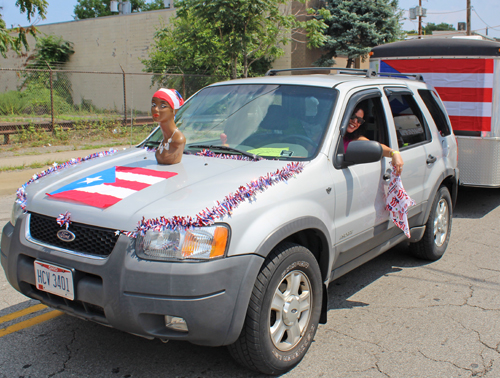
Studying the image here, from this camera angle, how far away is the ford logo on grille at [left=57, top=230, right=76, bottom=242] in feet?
9.42

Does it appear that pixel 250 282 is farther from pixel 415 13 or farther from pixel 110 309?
pixel 415 13

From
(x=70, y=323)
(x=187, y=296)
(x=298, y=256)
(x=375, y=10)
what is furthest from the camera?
(x=375, y=10)

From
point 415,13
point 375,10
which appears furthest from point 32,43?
point 415,13

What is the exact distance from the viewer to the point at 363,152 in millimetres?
3518

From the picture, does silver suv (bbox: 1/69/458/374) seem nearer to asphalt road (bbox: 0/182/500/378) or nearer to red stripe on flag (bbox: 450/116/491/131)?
asphalt road (bbox: 0/182/500/378)

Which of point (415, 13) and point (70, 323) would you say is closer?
point (70, 323)

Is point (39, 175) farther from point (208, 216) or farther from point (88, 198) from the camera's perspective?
point (208, 216)

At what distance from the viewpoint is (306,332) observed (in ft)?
10.8

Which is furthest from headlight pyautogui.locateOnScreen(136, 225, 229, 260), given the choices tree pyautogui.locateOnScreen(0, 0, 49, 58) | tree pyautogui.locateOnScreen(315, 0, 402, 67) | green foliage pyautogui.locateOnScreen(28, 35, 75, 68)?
green foliage pyautogui.locateOnScreen(28, 35, 75, 68)

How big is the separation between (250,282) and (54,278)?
116cm

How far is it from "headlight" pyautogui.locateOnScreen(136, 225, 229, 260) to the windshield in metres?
1.16

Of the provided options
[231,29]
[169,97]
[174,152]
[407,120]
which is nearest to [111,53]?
[231,29]

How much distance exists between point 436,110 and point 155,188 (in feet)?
12.2

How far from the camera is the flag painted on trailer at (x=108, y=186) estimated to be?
2.96 m
